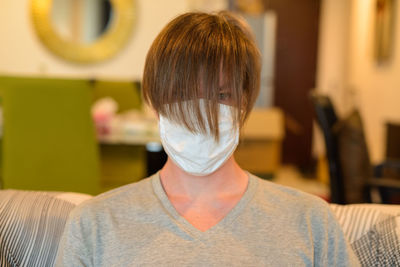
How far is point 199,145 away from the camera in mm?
924

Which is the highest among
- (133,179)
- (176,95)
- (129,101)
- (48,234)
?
(176,95)

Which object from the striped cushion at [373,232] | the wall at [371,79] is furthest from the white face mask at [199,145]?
the wall at [371,79]

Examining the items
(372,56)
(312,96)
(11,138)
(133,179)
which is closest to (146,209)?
(312,96)

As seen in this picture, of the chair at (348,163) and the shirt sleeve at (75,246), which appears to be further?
the chair at (348,163)

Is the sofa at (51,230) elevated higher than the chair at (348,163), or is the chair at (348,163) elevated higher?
the sofa at (51,230)

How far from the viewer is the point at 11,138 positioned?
229cm

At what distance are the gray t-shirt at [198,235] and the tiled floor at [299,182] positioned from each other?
3.53 metres

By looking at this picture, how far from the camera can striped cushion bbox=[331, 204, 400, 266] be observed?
3.30ft

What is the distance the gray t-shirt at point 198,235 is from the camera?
0.89 metres

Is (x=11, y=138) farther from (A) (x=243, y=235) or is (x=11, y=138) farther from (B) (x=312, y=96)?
(A) (x=243, y=235)

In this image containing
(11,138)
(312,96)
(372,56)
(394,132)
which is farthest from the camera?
(372,56)

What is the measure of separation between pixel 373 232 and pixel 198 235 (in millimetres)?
376

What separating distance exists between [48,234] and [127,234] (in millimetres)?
218

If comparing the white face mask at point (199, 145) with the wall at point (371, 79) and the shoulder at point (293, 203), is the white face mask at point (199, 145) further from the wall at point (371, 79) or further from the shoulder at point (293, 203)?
the wall at point (371, 79)
